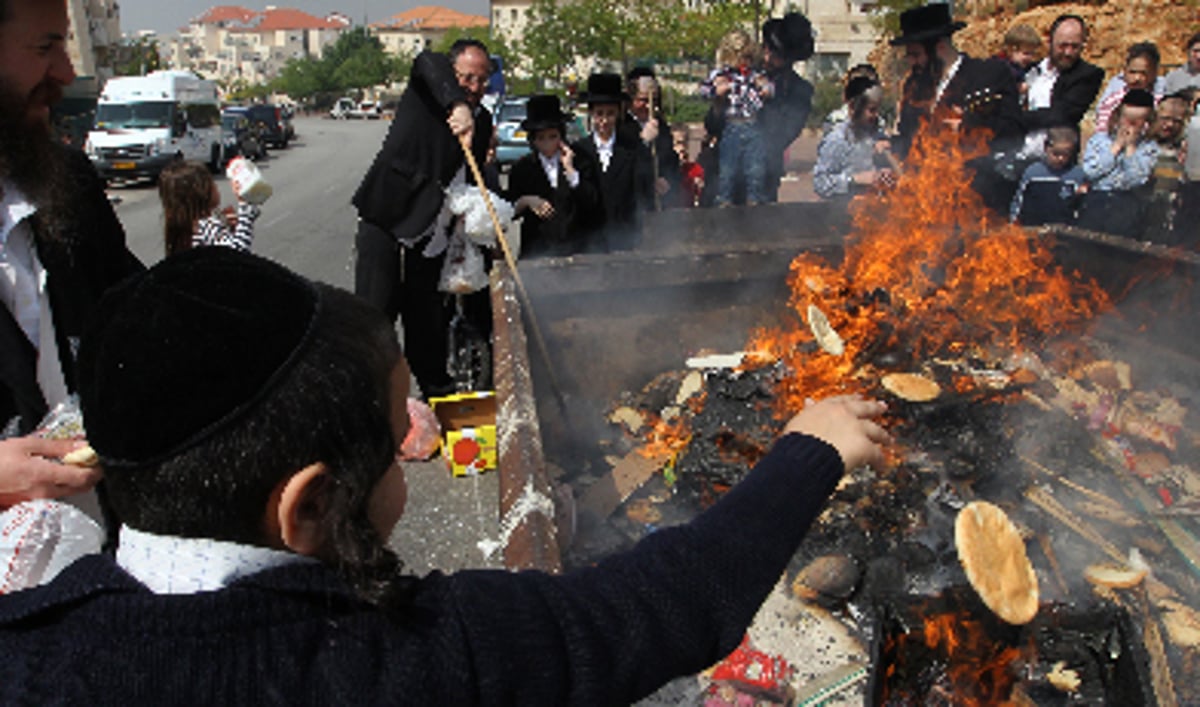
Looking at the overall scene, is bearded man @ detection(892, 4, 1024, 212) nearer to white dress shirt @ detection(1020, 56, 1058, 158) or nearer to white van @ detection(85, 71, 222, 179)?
white dress shirt @ detection(1020, 56, 1058, 158)

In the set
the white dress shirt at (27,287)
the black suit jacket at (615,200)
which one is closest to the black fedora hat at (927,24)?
the black suit jacket at (615,200)

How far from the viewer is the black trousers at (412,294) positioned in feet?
15.9

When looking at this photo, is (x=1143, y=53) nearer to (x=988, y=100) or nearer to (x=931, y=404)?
(x=988, y=100)

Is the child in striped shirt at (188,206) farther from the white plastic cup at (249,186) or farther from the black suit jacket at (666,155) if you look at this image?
the black suit jacket at (666,155)

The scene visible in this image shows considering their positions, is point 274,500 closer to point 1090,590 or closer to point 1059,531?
point 1090,590

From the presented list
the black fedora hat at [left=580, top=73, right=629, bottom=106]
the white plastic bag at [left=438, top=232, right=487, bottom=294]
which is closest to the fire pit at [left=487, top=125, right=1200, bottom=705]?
the white plastic bag at [left=438, top=232, right=487, bottom=294]

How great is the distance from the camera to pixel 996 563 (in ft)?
7.88

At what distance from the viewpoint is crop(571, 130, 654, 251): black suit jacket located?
5.62 m

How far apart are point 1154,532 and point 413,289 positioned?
13.7 ft

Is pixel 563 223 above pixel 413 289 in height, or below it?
above

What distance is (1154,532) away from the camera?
3311 mm

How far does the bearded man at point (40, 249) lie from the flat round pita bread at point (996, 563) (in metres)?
2.32

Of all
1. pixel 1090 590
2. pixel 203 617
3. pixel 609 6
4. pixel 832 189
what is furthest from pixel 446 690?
pixel 609 6

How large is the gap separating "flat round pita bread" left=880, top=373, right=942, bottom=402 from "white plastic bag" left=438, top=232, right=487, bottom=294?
2668 mm
